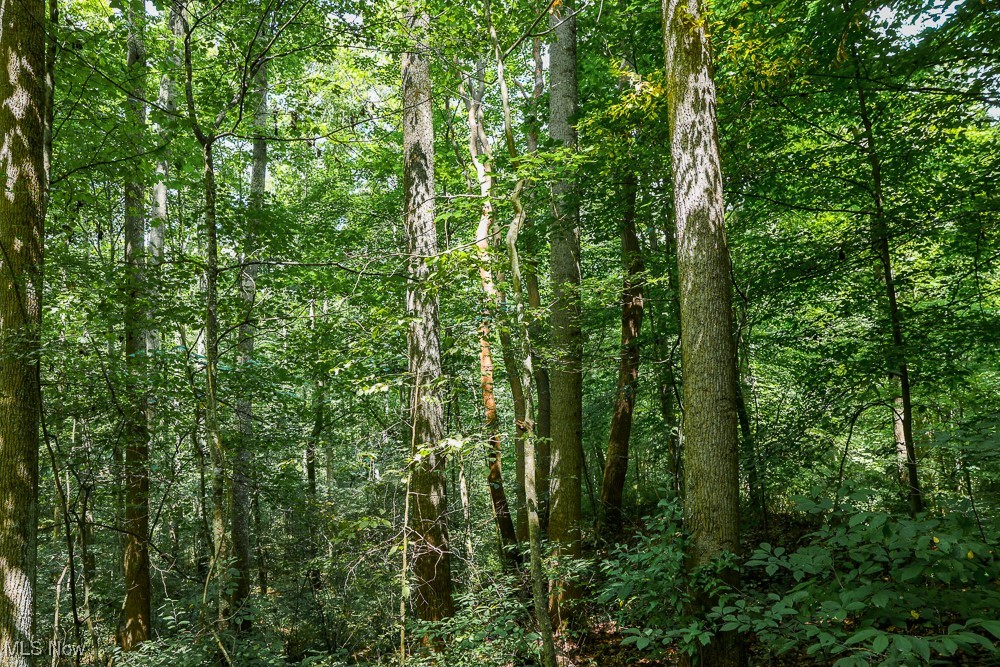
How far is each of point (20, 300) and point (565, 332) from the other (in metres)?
5.39

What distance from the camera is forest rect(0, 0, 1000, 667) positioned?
3.78 metres

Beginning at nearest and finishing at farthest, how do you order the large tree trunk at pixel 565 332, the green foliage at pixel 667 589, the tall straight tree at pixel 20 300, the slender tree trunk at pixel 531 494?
the slender tree trunk at pixel 531 494
the green foliage at pixel 667 589
the tall straight tree at pixel 20 300
the large tree trunk at pixel 565 332

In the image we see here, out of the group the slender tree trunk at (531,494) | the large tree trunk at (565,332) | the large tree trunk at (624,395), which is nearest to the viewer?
the slender tree trunk at (531,494)

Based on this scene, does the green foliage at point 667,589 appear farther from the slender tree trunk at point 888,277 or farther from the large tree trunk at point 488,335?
the slender tree trunk at point 888,277

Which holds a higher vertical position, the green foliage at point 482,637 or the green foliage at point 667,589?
the green foliage at point 667,589

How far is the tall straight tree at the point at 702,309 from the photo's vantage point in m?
3.83

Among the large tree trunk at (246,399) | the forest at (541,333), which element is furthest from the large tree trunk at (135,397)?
the large tree trunk at (246,399)

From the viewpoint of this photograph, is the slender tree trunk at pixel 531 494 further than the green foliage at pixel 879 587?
Yes

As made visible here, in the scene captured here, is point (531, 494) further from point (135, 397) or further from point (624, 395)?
point (624, 395)

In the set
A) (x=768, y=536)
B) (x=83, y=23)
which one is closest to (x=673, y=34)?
(x=768, y=536)

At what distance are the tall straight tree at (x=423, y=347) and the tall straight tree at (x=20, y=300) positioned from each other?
3010 mm

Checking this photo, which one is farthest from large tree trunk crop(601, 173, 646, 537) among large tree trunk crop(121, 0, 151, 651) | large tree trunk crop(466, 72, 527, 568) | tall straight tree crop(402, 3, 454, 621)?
large tree trunk crop(121, 0, 151, 651)

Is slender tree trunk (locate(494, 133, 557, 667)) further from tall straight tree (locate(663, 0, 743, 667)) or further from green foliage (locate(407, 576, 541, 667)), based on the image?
tall straight tree (locate(663, 0, 743, 667))

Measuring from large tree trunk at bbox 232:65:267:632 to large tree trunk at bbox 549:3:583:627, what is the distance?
3.37 metres
